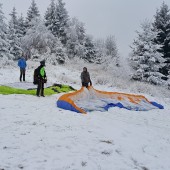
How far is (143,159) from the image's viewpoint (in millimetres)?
5242

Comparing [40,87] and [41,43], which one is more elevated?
[41,43]

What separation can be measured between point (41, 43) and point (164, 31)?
Answer: 47.1 ft

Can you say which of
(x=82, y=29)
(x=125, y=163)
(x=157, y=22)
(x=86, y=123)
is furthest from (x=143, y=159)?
(x=82, y=29)

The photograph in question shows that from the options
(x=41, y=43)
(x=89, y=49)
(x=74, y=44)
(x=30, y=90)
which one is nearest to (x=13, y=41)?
(x=41, y=43)

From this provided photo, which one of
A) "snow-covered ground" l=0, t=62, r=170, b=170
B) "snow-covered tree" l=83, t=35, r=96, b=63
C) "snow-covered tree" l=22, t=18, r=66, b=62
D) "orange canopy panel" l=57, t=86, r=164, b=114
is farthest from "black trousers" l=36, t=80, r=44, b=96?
"snow-covered tree" l=83, t=35, r=96, b=63

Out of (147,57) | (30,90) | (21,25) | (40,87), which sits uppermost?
(21,25)

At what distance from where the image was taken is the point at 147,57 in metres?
22.8

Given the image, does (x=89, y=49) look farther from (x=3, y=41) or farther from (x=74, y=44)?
(x=3, y=41)

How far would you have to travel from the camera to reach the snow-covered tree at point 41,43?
30484mm

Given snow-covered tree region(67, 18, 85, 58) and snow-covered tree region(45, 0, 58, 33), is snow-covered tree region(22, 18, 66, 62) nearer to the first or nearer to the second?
snow-covered tree region(45, 0, 58, 33)

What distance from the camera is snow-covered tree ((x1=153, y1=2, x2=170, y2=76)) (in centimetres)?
2491

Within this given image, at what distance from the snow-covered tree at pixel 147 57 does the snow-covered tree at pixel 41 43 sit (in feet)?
34.2

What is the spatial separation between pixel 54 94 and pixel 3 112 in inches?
217

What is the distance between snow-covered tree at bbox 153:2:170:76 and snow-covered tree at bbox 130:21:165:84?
149cm
